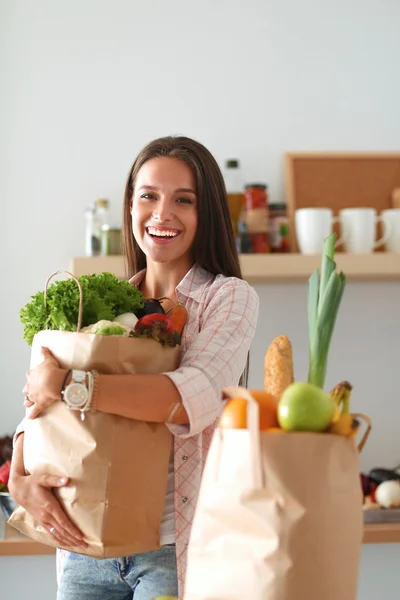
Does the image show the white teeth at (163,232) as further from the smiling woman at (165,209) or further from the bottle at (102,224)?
the bottle at (102,224)

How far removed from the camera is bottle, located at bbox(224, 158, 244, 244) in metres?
2.60

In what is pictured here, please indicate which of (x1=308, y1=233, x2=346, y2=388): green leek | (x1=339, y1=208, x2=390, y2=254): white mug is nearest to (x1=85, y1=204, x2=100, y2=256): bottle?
(x1=339, y1=208, x2=390, y2=254): white mug

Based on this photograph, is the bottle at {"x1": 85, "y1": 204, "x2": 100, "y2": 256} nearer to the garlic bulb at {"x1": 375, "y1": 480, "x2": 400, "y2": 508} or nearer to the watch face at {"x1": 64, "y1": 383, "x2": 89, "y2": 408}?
the garlic bulb at {"x1": 375, "y1": 480, "x2": 400, "y2": 508}

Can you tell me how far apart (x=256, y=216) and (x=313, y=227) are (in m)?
0.18

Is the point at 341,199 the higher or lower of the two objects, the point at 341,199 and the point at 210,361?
the higher

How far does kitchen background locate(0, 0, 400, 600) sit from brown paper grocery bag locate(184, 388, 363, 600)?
6.25ft

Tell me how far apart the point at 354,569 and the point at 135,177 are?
90cm

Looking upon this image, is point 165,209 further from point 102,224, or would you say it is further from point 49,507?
point 102,224

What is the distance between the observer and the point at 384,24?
279 cm

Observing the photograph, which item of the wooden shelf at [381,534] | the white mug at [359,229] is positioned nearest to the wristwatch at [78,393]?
the wooden shelf at [381,534]

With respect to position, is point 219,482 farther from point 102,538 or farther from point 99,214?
point 99,214

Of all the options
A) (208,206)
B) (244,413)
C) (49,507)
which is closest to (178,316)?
(208,206)

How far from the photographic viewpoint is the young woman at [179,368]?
1.13 m

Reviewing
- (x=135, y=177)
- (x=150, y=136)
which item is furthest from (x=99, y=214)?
(x=135, y=177)
